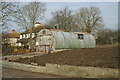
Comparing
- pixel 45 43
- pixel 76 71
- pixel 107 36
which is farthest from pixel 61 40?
pixel 107 36

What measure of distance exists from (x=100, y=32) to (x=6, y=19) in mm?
37253

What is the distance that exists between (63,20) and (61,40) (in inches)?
1135

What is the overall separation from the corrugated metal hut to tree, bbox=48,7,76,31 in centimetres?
2367

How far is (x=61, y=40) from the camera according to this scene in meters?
25.5

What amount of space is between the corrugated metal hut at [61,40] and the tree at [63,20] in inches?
932

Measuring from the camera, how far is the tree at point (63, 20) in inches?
2101

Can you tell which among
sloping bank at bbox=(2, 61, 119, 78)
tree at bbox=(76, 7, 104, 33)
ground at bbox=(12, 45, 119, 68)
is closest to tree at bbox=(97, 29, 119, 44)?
tree at bbox=(76, 7, 104, 33)

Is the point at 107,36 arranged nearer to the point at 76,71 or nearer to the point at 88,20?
the point at 88,20

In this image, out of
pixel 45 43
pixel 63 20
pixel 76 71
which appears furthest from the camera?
pixel 63 20

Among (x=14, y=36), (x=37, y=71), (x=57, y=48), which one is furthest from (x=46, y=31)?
(x=14, y=36)

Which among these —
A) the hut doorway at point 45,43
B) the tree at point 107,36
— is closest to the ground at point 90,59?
the hut doorway at point 45,43

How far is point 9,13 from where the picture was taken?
23.9 meters

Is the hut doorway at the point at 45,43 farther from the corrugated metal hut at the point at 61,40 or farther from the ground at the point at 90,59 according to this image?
the ground at the point at 90,59

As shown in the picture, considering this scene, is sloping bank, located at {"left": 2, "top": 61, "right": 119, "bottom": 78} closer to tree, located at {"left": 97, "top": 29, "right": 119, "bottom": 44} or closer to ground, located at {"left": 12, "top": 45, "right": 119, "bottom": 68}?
ground, located at {"left": 12, "top": 45, "right": 119, "bottom": 68}
